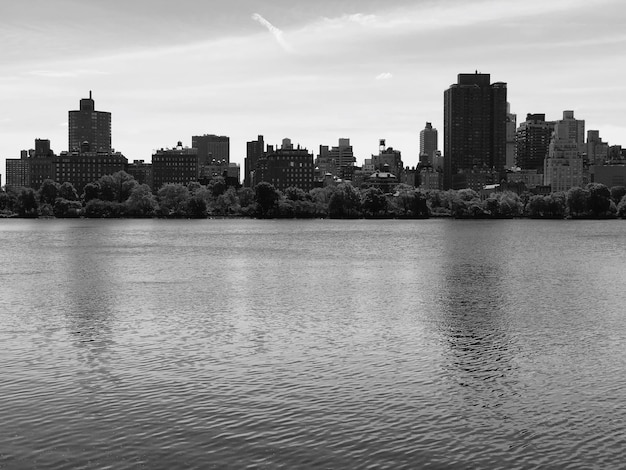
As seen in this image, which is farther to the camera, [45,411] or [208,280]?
[208,280]

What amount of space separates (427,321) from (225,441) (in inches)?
1014

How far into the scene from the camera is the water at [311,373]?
25.5 metres

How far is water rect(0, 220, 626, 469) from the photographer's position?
25547mm

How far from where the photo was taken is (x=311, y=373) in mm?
34906

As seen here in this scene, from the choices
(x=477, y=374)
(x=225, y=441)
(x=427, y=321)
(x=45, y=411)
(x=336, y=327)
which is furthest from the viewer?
(x=427, y=321)

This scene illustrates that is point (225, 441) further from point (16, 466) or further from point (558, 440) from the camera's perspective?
point (558, 440)

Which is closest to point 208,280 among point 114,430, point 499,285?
point 499,285

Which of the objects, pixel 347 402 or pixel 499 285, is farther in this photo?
pixel 499 285

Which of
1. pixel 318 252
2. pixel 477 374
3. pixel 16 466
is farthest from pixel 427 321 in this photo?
pixel 318 252

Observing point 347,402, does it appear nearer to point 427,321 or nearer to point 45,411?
point 45,411

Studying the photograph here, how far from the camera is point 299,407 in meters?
29.7

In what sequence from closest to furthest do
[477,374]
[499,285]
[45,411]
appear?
[45,411], [477,374], [499,285]

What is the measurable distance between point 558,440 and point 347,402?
766cm

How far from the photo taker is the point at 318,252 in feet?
372
